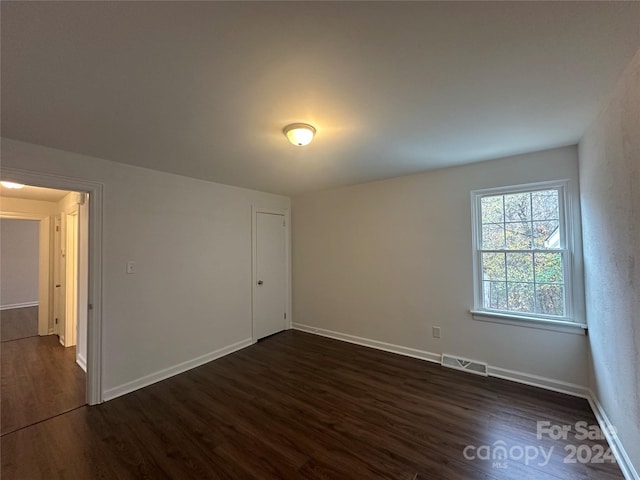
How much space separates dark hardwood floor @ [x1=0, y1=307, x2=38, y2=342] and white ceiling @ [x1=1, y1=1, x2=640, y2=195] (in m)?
4.48

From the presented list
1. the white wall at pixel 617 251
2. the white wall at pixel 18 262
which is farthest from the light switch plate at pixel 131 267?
the white wall at pixel 18 262

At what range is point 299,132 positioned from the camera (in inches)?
79.4

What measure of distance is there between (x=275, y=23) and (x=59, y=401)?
3.74m

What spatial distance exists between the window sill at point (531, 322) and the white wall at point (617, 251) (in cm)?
26

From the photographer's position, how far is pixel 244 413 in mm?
2363

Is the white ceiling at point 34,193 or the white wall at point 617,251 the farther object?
the white ceiling at point 34,193

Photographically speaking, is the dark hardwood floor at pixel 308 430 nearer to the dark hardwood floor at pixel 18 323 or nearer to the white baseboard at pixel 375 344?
the white baseboard at pixel 375 344

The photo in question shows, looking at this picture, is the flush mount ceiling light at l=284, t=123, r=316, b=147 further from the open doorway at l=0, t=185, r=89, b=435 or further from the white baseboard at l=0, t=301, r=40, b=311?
the white baseboard at l=0, t=301, r=40, b=311

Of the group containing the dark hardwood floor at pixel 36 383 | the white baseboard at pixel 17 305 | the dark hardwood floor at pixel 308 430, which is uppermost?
the white baseboard at pixel 17 305

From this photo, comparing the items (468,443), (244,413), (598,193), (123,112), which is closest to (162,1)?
(123,112)

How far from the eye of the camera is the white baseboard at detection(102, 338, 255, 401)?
2.66 m

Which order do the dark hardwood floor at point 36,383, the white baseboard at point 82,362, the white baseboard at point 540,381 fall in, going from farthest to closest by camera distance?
1. the white baseboard at point 82,362
2. the dark hardwood floor at point 36,383
3. the white baseboard at point 540,381

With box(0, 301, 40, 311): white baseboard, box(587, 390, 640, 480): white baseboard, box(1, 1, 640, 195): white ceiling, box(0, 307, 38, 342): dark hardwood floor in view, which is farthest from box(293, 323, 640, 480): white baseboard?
box(0, 301, 40, 311): white baseboard

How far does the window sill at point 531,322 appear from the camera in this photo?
254cm
